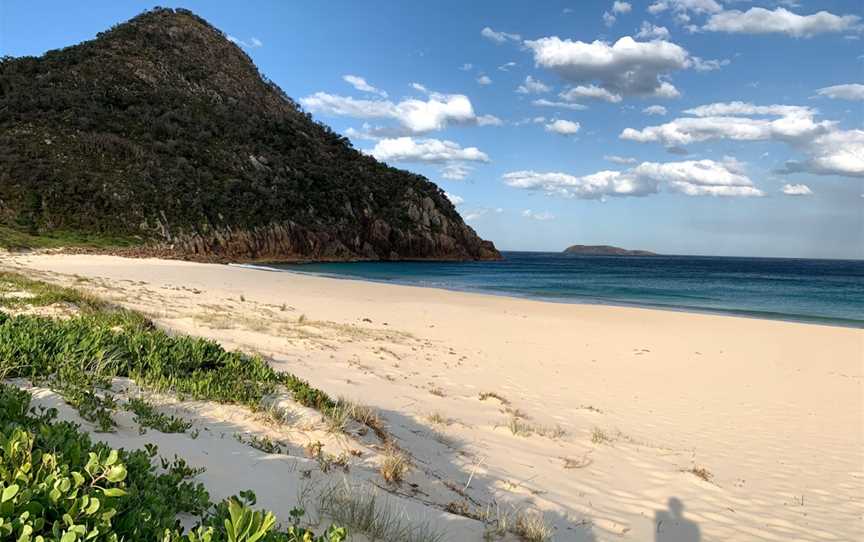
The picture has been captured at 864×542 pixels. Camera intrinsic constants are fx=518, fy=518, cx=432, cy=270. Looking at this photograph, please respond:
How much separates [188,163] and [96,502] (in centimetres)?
6334

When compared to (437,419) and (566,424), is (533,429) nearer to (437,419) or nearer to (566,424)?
(566,424)

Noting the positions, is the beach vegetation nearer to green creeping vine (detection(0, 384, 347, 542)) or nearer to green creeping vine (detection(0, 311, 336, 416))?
green creeping vine (detection(0, 384, 347, 542))

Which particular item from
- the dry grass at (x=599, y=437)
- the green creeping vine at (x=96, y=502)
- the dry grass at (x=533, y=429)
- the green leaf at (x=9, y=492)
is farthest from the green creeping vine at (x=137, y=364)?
the dry grass at (x=599, y=437)

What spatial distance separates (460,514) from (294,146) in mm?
78696

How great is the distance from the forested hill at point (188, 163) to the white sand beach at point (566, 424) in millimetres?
38110

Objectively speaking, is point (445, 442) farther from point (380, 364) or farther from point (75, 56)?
point (75, 56)

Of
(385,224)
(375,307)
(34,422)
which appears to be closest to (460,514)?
(34,422)

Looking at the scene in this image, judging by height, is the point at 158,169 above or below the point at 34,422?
above

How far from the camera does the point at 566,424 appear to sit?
7.40 m


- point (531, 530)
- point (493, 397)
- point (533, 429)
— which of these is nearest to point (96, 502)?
point (531, 530)

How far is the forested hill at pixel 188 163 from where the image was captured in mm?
47406

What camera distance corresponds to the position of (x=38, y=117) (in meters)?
51.3

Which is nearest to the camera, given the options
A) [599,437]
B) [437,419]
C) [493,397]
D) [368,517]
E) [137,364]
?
[368,517]

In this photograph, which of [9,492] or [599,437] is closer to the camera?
[9,492]
